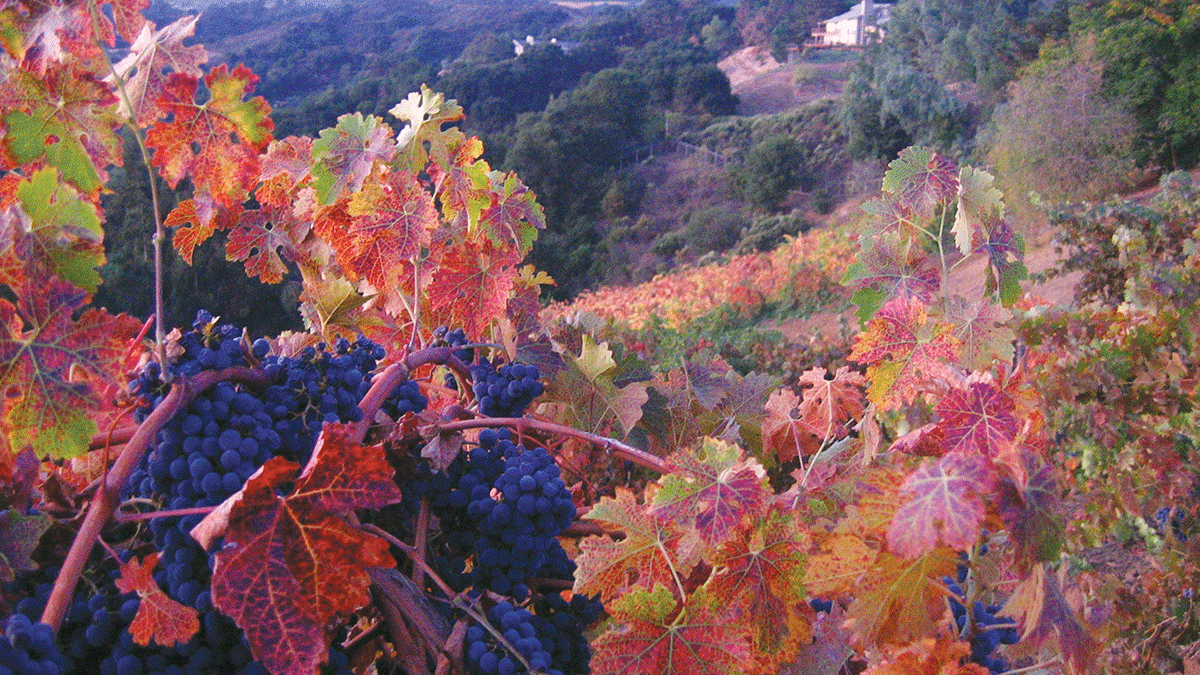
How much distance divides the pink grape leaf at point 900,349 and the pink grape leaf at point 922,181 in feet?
0.49

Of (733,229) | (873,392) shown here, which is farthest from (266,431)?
(733,229)

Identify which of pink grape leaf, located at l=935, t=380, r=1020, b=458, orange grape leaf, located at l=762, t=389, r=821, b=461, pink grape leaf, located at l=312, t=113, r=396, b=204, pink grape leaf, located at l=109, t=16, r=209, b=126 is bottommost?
orange grape leaf, located at l=762, t=389, r=821, b=461

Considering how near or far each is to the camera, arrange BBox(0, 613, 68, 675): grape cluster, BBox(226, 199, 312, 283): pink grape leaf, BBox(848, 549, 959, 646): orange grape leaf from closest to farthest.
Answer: BBox(0, 613, 68, 675): grape cluster → BBox(848, 549, 959, 646): orange grape leaf → BBox(226, 199, 312, 283): pink grape leaf

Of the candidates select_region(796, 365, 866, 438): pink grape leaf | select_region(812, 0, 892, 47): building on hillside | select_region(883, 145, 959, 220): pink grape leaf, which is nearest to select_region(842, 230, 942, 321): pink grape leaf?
select_region(883, 145, 959, 220): pink grape leaf

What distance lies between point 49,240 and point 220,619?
0.24 metres

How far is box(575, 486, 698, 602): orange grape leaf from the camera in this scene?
1.81 feet

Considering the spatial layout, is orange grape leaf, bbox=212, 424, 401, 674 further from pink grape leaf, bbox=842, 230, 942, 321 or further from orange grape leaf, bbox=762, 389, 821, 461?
pink grape leaf, bbox=842, 230, 942, 321

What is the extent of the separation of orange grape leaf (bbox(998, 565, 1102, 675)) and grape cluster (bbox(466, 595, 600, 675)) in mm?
276

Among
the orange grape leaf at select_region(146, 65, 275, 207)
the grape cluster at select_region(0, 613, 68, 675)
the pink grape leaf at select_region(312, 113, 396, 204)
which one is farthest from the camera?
the pink grape leaf at select_region(312, 113, 396, 204)

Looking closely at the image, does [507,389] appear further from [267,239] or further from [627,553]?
[267,239]

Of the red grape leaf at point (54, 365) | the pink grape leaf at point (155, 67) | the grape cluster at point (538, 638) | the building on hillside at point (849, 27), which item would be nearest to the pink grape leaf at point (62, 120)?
the pink grape leaf at point (155, 67)

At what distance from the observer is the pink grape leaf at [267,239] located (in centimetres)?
87

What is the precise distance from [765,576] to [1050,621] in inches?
6.3

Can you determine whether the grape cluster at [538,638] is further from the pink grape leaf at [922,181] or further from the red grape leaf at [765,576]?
the pink grape leaf at [922,181]
